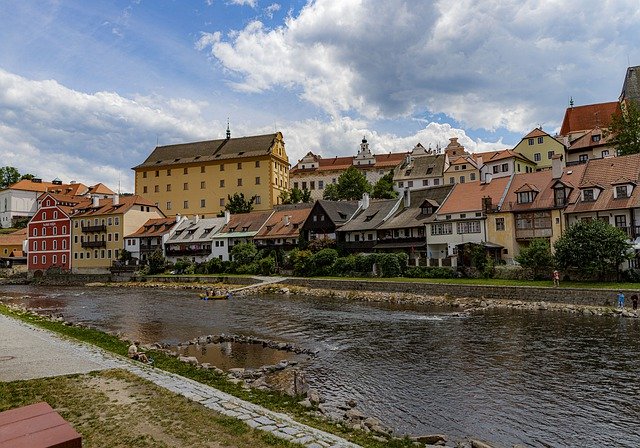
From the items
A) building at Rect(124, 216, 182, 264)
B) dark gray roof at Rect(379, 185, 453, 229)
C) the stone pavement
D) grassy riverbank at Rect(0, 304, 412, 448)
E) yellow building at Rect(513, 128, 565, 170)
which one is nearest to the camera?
the stone pavement

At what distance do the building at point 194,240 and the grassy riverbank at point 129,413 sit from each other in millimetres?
54278

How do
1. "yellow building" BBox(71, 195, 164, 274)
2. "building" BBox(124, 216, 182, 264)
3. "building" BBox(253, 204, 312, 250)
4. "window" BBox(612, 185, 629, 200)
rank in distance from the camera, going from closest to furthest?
"window" BBox(612, 185, 629, 200) → "building" BBox(253, 204, 312, 250) → "building" BBox(124, 216, 182, 264) → "yellow building" BBox(71, 195, 164, 274)

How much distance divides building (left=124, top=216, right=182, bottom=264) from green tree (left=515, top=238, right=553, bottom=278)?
50.5m

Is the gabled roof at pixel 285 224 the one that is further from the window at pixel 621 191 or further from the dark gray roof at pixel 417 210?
the window at pixel 621 191

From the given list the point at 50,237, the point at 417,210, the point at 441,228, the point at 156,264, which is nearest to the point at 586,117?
the point at 417,210

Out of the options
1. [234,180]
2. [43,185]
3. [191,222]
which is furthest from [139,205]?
[43,185]

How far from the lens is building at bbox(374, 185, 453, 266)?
4912 centimetres

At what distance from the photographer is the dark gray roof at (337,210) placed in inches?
2274

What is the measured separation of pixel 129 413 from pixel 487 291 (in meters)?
31.0

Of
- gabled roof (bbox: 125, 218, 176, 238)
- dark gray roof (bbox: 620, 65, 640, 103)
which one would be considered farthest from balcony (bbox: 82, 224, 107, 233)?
dark gray roof (bbox: 620, 65, 640, 103)

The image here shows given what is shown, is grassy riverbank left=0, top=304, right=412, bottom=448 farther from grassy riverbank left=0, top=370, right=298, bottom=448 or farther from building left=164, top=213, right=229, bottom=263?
building left=164, top=213, right=229, bottom=263

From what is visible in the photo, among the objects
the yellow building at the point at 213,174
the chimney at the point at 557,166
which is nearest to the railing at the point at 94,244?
the yellow building at the point at 213,174

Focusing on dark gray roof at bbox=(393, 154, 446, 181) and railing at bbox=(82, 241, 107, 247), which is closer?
railing at bbox=(82, 241, 107, 247)

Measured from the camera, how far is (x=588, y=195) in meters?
39.9
